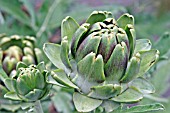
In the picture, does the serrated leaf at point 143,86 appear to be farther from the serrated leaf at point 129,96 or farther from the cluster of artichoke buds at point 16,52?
the cluster of artichoke buds at point 16,52

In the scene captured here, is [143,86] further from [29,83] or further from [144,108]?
[29,83]

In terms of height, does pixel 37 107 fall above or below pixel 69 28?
below

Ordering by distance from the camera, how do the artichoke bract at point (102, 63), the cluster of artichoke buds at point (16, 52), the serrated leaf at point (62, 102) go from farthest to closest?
the serrated leaf at point (62, 102) < the cluster of artichoke buds at point (16, 52) < the artichoke bract at point (102, 63)

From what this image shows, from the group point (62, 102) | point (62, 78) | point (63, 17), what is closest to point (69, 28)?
point (62, 78)

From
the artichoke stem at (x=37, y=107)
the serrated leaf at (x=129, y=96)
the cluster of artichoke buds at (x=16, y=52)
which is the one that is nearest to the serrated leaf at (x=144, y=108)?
the serrated leaf at (x=129, y=96)

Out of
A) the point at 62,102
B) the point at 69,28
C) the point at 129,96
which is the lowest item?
the point at 62,102

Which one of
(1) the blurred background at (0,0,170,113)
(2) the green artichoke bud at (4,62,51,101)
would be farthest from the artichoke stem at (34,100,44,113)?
(1) the blurred background at (0,0,170,113)
